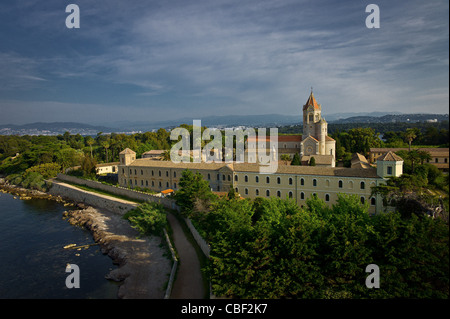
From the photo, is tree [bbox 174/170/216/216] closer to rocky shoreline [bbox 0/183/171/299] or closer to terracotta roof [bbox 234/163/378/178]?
rocky shoreline [bbox 0/183/171/299]

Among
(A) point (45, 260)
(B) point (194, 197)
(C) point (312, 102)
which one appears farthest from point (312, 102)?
(A) point (45, 260)

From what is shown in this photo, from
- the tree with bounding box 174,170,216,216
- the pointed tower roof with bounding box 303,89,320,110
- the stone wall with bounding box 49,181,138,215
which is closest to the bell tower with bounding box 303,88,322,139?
the pointed tower roof with bounding box 303,89,320,110

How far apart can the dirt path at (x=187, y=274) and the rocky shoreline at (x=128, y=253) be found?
1410 millimetres

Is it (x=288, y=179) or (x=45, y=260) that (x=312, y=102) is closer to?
(x=288, y=179)

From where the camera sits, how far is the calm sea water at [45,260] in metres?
22.5

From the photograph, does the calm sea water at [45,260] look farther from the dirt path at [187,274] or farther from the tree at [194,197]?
the tree at [194,197]

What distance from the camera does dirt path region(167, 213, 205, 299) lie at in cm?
1825

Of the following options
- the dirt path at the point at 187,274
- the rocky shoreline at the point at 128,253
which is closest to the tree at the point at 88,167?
the rocky shoreline at the point at 128,253

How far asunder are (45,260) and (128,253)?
7.48 metres

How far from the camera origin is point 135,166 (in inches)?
1869

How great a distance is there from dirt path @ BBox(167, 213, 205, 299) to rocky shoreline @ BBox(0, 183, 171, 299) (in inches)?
55.5

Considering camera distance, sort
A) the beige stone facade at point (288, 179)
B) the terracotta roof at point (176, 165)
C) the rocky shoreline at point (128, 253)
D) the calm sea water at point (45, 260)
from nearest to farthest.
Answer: the rocky shoreline at point (128, 253)
the calm sea water at point (45, 260)
the beige stone facade at point (288, 179)
the terracotta roof at point (176, 165)
